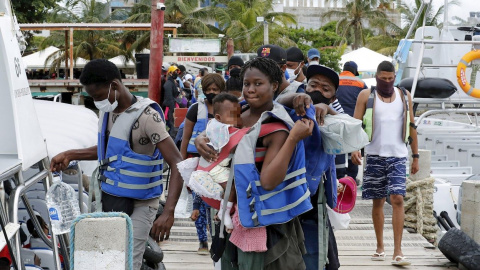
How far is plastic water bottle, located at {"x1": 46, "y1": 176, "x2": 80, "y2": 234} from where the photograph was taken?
15.3 feet

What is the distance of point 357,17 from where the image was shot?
2886 inches

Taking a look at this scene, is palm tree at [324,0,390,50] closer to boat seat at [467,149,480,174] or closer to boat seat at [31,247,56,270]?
boat seat at [467,149,480,174]

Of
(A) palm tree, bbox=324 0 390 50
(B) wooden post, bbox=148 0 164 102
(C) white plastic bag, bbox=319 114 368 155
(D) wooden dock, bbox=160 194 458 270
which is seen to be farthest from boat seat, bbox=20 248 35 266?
(A) palm tree, bbox=324 0 390 50

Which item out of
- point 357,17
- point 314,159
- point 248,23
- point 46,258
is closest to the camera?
point 314,159

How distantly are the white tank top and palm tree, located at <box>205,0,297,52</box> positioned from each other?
42052 millimetres

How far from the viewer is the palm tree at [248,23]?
50656mm

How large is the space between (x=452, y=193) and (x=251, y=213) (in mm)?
8955

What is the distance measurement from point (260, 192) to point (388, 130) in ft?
12.6

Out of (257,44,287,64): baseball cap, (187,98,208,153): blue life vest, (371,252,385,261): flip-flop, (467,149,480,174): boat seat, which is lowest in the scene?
(467,149,480,174): boat seat

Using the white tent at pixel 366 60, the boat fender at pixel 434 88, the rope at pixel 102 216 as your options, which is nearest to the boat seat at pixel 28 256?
the rope at pixel 102 216

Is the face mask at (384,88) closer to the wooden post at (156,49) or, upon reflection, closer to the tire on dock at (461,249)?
the tire on dock at (461,249)

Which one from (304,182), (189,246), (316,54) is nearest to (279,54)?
(304,182)

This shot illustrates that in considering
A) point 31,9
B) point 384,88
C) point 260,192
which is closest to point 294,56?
point 384,88

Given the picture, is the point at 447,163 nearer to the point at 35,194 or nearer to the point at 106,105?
the point at 35,194
